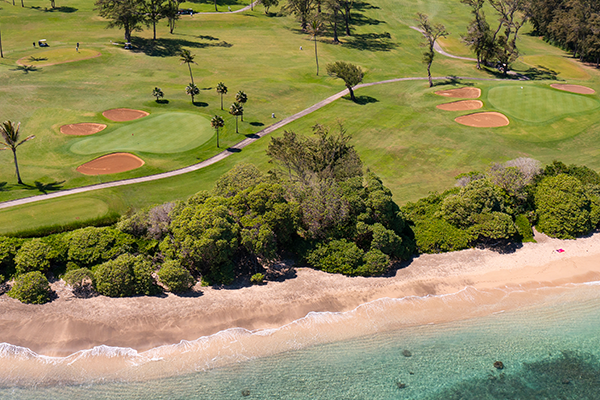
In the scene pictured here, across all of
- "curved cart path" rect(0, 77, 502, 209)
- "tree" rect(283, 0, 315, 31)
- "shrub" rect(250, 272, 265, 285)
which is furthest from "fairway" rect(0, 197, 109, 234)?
"tree" rect(283, 0, 315, 31)

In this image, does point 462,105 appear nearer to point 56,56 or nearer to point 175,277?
point 175,277

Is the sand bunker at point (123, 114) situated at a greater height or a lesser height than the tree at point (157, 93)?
lesser

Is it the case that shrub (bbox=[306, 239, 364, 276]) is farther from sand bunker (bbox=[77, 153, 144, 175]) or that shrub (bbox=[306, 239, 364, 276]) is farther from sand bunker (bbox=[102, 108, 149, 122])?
sand bunker (bbox=[102, 108, 149, 122])

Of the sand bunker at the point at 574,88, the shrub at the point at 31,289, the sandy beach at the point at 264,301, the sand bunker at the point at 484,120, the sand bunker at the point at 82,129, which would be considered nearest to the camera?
the sandy beach at the point at 264,301

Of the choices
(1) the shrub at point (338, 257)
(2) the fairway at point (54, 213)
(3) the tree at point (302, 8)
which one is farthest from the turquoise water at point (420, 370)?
(3) the tree at point (302, 8)

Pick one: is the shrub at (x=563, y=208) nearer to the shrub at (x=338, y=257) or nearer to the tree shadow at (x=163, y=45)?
the shrub at (x=338, y=257)

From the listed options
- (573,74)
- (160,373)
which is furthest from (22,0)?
(573,74)
